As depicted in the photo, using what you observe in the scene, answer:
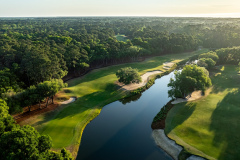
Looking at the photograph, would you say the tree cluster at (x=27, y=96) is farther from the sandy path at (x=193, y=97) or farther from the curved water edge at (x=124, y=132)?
the sandy path at (x=193, y=97)

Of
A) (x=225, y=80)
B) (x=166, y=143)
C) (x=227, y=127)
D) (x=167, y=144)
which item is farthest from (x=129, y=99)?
(x=225, y=80)

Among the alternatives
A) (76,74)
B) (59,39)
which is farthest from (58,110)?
Result: (59,39)

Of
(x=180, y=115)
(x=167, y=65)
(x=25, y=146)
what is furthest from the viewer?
(x=167, y=65)

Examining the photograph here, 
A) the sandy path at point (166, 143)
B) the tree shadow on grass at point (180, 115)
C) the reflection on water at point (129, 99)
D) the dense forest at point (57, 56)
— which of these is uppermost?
the dense forest at point (57, 56)

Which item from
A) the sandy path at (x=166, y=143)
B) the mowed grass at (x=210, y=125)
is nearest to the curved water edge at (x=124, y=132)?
the sandy path at (x=166, y=143)

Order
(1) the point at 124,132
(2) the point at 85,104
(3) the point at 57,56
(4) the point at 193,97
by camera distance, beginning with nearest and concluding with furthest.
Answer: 1. (1) the point at 124,132
2. (2) the point at 85,104
3. (4) the point at 193,97
4. (3) the point at 57,56

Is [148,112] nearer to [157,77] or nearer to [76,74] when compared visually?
[157,77]

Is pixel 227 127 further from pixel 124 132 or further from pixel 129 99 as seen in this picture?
pixel 129 99
